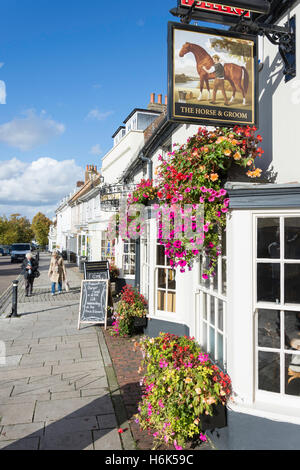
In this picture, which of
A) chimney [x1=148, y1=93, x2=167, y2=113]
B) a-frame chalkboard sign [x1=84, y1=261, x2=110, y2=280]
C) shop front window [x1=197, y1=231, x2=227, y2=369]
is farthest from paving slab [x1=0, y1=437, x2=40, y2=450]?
chimney [x1=148, y1=93, x2=167, y2=113]

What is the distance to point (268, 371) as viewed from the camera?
3422 mm

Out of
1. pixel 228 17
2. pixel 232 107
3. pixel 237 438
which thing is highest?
pixel 228 17

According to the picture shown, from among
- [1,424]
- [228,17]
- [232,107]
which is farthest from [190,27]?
[1,424]

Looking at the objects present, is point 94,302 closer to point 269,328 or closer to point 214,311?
point 214,311

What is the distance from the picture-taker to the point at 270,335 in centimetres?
343

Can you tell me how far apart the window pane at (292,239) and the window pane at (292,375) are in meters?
1.02

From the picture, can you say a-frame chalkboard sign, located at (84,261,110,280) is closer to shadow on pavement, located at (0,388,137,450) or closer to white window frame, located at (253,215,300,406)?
shadow on pavement, located at (0,388,137,450)

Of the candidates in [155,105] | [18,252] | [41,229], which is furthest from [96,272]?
[41,229]

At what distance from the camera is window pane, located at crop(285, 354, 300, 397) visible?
3.32 m

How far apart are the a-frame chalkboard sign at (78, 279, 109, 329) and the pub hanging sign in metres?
5.97

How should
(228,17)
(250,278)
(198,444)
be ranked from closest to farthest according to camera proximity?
(250,278), (198,444), (228,17)
